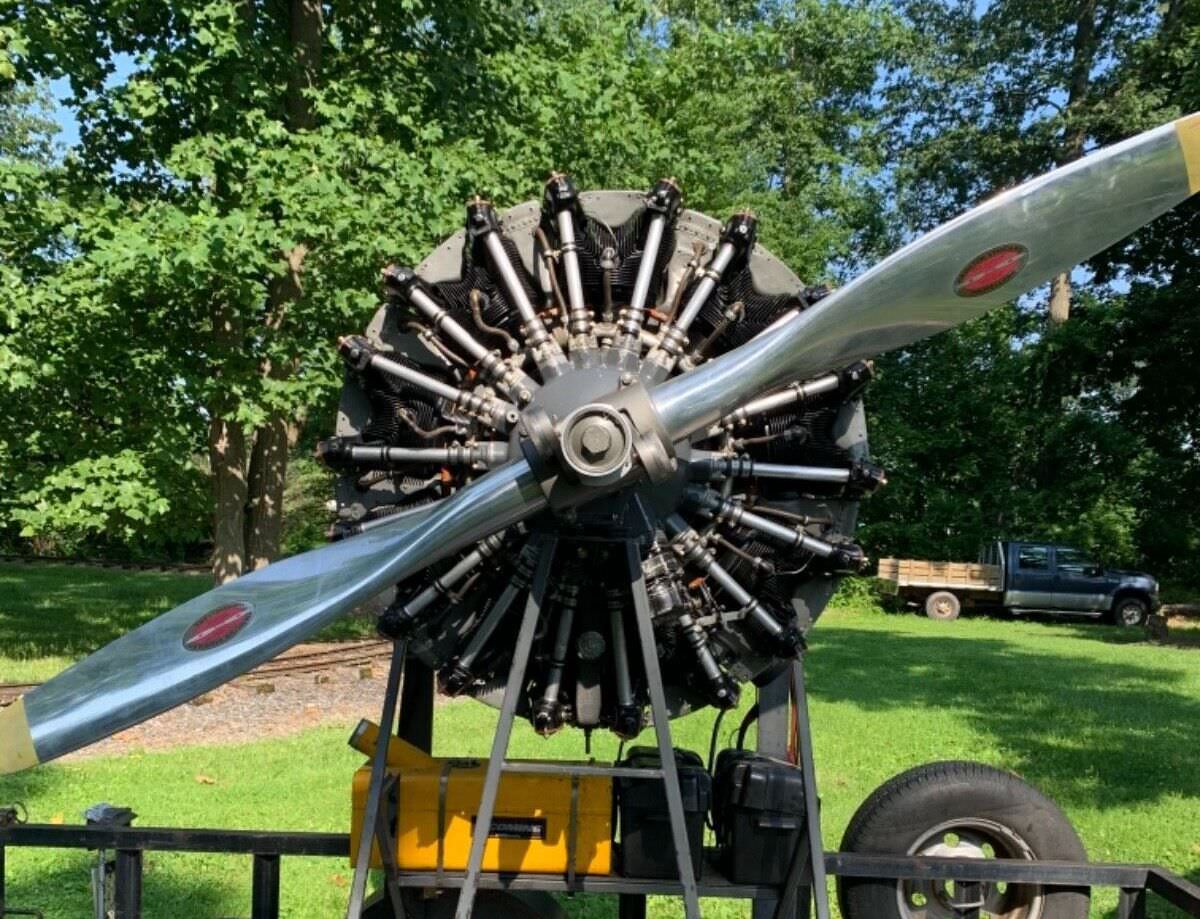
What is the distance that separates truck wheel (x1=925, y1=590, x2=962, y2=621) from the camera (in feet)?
77.9

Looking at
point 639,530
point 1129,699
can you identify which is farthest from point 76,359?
point 1129,699

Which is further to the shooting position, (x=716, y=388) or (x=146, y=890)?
(x=146, y=890)

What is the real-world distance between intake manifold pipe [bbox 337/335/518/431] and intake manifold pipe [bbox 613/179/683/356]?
0.53 m

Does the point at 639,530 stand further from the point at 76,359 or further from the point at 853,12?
the point at 853,12

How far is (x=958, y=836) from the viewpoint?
4250 millimetres

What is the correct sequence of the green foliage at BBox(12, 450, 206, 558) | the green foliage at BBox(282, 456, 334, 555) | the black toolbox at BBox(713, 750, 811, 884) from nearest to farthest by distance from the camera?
the black toolbox at BBox(713, 750, 811, 884), the green foliage at BBox(12, 450, 206, 558), the green foliage at BBox(282, 456, 334, 555)

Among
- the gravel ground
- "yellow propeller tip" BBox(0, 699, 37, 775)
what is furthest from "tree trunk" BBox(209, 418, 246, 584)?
"yellow propeller tip" BBox(0, 699, 37, 775)

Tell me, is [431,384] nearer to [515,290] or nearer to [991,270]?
[515,290]

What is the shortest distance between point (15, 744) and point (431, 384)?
1880 millimetres

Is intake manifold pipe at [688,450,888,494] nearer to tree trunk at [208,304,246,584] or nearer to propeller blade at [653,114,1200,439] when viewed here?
propeller blade at [653,114,1200,439]

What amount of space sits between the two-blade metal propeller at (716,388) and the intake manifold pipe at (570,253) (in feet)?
2.14

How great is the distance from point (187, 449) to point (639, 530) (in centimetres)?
943

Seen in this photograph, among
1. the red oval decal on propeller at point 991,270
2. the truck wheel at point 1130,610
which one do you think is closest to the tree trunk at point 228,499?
the red oval decal on propeller at point 991,270

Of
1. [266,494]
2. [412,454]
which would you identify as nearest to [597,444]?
[412,454]
